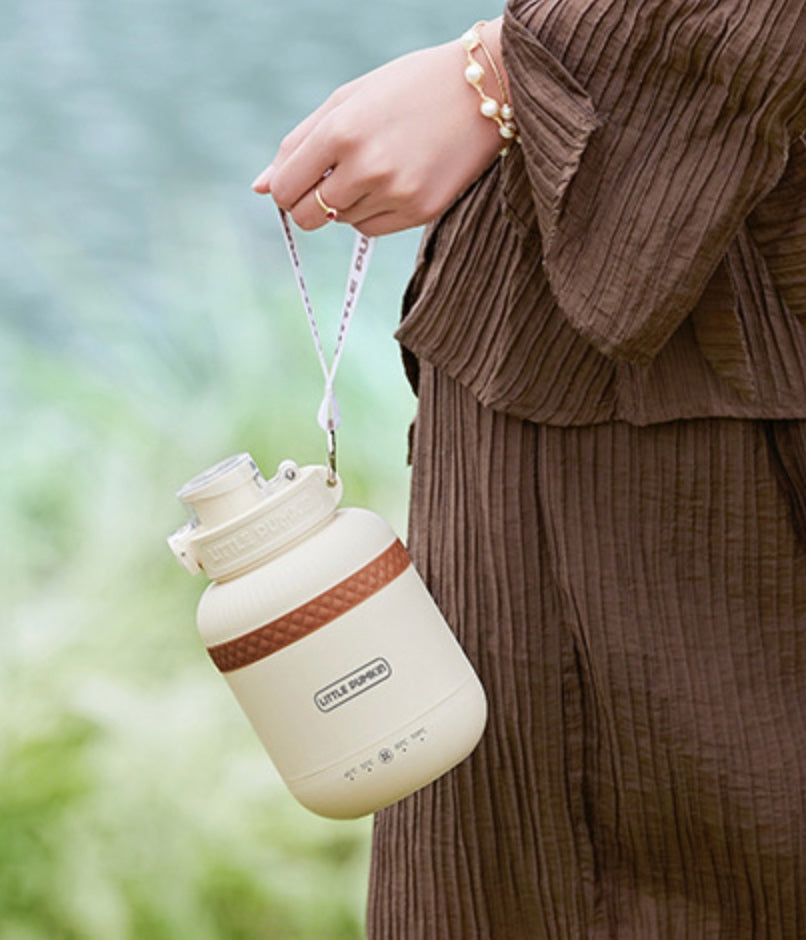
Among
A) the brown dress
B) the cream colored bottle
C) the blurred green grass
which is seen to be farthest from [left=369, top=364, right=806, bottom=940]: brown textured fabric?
the blurred green grass

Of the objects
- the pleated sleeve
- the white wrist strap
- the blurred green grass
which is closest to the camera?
the pleated sleeve

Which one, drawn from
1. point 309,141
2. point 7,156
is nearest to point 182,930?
point 7,156

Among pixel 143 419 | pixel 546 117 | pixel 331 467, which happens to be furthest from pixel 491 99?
pixel 143 419

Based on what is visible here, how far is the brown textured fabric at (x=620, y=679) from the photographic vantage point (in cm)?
79

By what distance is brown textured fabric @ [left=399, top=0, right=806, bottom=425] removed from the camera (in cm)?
65

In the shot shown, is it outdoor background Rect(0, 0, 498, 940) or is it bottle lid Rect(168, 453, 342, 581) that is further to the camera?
outdoor background Rect(0, 0, 498, 940)

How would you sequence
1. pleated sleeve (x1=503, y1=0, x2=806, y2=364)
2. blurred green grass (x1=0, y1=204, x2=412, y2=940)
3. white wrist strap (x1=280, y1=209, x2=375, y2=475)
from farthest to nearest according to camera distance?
blurred green grass (x1=0, y1=204, x2=412, y2=940) < white wrist strap (x1=280, y1=209, x2=375, y2=475) < pleated sleeve (x1=503, y1=0, x2=806, y2=364)

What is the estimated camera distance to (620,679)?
80 cm

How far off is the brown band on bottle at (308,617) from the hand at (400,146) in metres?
0.17

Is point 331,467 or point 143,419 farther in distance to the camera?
point 143,419

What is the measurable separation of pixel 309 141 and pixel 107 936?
1.23 m

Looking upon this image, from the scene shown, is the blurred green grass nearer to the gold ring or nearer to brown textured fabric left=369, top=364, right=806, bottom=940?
brown textured fabric left=369, top=364, right=806, bottom=940

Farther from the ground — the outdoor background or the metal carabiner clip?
the metal carabiner clip

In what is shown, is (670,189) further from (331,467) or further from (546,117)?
(331,467)
